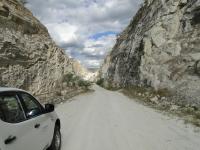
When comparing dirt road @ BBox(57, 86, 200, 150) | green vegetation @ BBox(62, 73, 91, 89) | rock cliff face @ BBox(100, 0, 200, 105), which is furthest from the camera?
green vegetation @ BBox(62, 73, 91, 89)

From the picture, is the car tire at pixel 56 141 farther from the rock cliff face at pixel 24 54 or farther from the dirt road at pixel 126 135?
the rock cliff face at pixel 24 54

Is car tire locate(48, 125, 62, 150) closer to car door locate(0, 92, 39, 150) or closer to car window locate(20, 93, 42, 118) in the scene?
car window locate(20, 93, 42, 118)

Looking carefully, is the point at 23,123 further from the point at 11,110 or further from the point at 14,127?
the point at 14,127

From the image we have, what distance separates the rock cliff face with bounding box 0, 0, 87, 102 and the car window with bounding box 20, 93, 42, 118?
32.9 feet

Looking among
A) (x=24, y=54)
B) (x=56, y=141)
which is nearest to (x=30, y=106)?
(x=56, y=141)

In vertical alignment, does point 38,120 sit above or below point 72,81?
above

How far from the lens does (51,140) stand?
625 cm

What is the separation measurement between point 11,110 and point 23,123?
0.90ft

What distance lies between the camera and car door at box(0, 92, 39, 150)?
3.96m

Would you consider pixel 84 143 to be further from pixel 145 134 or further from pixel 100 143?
pixel 145 134

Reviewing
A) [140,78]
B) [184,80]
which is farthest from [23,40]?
[140,78]

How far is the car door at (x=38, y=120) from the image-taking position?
5109 millimetres

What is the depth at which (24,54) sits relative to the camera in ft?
60.5

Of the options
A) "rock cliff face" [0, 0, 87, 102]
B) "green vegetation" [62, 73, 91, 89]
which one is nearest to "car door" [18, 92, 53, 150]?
"rock cliff face" [0, 0, 87, 102]
